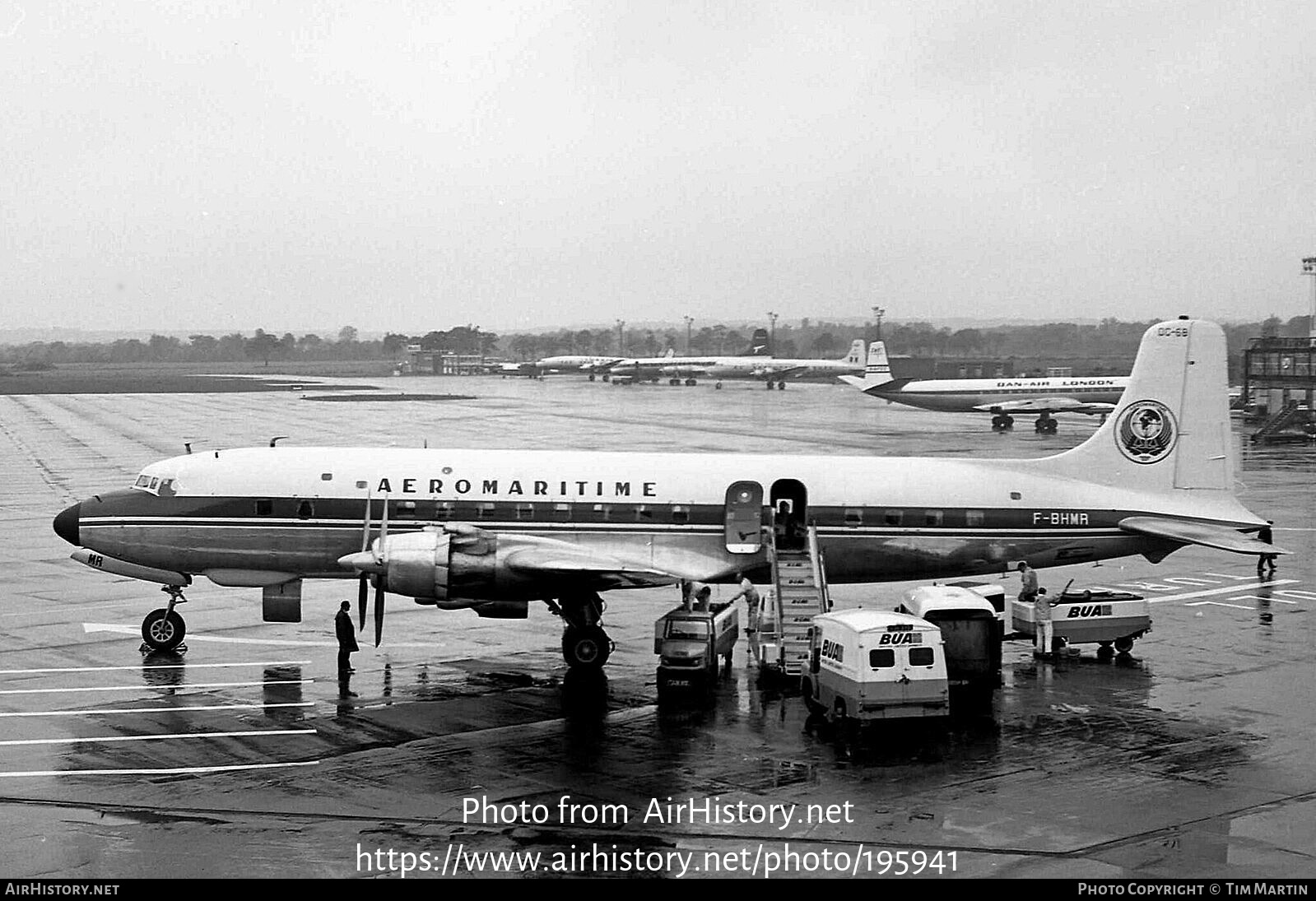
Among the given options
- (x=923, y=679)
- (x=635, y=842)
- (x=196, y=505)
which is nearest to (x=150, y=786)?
(x=635, y=842)

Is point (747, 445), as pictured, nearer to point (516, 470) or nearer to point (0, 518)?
point (0, 518)

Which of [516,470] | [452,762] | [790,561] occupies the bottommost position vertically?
[452,762]

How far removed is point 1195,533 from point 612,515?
13679 mm

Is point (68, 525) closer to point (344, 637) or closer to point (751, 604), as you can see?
point (344, 637)

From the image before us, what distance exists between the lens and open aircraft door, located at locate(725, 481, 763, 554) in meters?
30.3

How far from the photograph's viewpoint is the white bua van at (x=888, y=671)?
23328mm

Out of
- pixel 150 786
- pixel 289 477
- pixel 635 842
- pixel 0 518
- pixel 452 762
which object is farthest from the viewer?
pixel 0 518

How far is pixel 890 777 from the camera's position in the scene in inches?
808

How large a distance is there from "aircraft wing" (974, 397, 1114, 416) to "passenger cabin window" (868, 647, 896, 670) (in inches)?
2938

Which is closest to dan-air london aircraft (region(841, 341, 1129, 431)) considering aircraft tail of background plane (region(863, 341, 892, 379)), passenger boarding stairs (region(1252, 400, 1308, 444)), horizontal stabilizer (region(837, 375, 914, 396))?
horizontal stabilizer (region(837, 375, 914, 396))

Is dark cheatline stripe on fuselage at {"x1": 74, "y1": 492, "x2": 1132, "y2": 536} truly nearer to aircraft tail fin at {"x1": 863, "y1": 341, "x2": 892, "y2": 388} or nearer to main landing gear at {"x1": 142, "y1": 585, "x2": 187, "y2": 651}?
main landing gear at {"x1": 142, "y1": 585, "x2": 187, "y2": 651}

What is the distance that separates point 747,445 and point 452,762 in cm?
5623

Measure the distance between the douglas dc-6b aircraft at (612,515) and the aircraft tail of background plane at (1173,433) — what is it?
565 millimetres

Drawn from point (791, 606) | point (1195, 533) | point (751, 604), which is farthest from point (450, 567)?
point (1195, 533)
